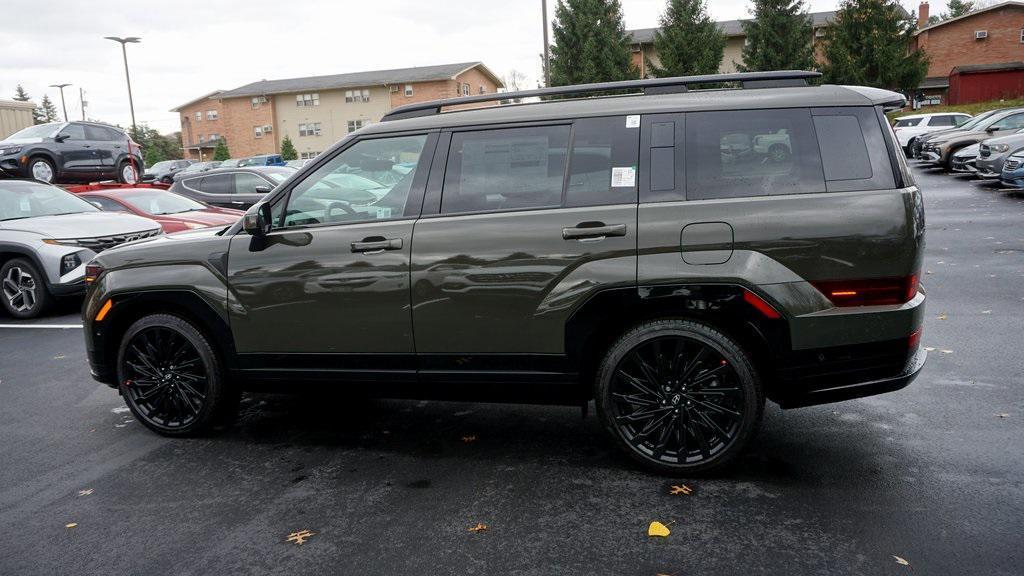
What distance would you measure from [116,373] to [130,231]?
17.8 feet

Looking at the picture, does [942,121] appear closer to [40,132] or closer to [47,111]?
[40,132]

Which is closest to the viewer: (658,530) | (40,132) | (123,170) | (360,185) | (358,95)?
(658,530)

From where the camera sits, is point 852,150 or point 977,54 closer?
point 852,150

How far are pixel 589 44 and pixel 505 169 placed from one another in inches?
1510

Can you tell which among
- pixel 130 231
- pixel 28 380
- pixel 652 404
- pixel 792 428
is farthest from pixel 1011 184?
pixel 28 380

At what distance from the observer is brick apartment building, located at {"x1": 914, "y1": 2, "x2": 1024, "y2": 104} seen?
47.8 metres

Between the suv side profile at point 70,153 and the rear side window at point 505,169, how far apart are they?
A: 1796cm

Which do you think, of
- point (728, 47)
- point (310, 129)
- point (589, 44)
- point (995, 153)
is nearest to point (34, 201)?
point (995, 153)

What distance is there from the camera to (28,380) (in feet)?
21.5

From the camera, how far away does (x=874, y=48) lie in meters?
42.1

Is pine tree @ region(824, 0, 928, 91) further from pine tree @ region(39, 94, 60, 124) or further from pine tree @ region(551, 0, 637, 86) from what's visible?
pine tree @ region(39, 94, 60, 124)

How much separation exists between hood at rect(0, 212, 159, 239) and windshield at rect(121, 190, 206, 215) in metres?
1.96

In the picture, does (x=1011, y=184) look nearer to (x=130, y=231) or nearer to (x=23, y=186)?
(x=130, y=231)

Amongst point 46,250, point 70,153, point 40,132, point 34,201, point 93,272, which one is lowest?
point 46,250
